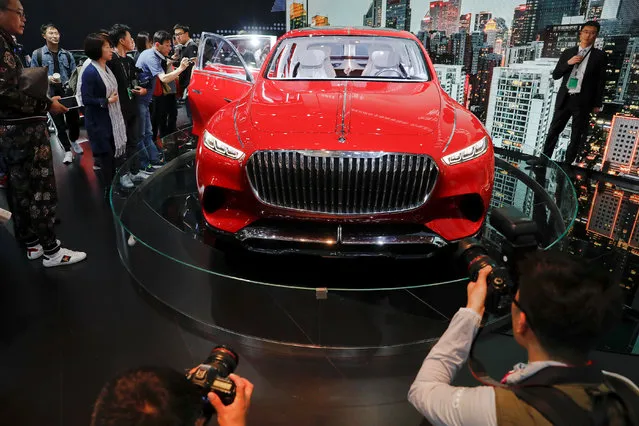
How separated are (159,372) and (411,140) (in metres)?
1.98

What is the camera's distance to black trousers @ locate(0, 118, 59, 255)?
288 centimetres

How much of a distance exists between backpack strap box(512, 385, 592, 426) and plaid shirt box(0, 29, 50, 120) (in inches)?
117

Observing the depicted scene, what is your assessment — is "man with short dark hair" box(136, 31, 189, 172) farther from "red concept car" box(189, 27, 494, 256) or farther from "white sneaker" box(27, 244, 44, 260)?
"red concept car" box(189, 27, 494, 256)

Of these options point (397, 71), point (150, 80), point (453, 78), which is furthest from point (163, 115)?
point (453, 78)

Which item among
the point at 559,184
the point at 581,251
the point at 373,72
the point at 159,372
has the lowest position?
the point at 581,251

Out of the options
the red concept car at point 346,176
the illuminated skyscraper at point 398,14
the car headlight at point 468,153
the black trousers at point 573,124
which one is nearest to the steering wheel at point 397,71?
the red concept car at point 346,176

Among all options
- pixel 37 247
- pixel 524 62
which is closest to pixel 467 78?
pixel 524 62

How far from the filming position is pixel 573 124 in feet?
18.6

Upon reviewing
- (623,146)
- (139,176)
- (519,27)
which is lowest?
(139,176)

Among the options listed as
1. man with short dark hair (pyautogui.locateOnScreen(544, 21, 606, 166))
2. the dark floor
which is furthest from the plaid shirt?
man with short dark hair (pyautogui.locateOnScreen(544, 21, 606, 166))

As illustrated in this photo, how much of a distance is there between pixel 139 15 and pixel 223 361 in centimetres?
1014

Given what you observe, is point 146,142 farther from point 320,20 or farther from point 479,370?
point 320,20

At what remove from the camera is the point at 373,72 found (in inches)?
153

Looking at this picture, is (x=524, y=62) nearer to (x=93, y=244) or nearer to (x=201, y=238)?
(x=201, y=238)
